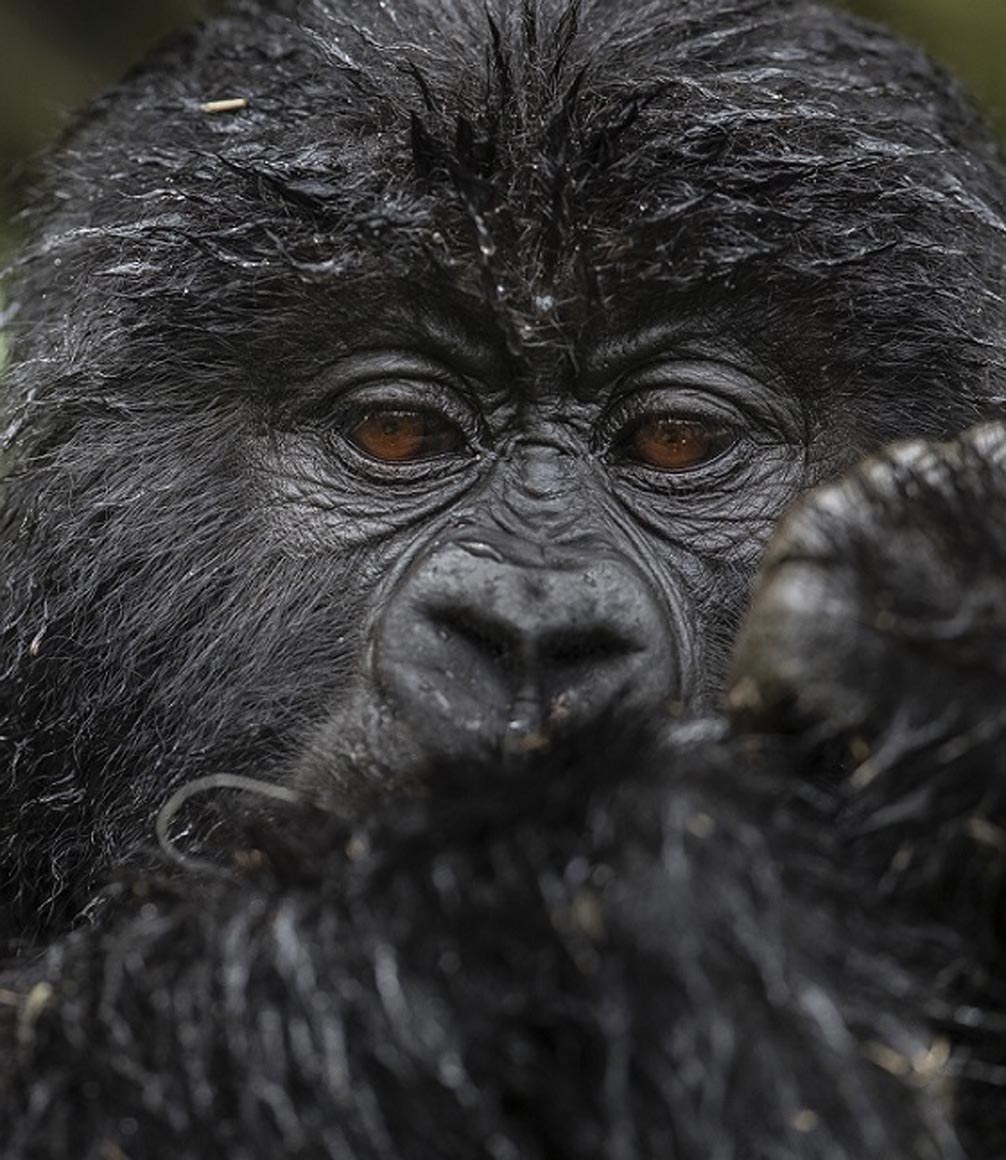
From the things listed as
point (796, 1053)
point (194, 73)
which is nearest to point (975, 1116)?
point (796, 1053)

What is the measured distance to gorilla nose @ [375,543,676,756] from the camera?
9.46 ft

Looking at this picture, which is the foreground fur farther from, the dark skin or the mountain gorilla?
the dark skin

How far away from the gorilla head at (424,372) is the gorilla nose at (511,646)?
2.1 inches

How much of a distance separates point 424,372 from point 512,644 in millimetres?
701

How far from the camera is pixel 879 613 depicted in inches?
A: 87.6

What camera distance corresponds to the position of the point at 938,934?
225 cm

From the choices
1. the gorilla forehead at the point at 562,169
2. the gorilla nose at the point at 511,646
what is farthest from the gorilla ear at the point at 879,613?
the gorilla forehead at the point at 562,169

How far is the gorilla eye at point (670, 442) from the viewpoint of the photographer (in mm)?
3420

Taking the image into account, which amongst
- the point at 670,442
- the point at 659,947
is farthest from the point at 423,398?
the point at 659,947

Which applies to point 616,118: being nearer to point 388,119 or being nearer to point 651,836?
point 388,119

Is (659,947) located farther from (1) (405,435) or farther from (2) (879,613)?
(1) (405,435)

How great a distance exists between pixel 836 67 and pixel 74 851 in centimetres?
219

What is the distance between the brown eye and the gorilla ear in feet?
3.54

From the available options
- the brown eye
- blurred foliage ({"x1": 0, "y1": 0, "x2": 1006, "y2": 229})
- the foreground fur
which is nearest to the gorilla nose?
the brown eye
